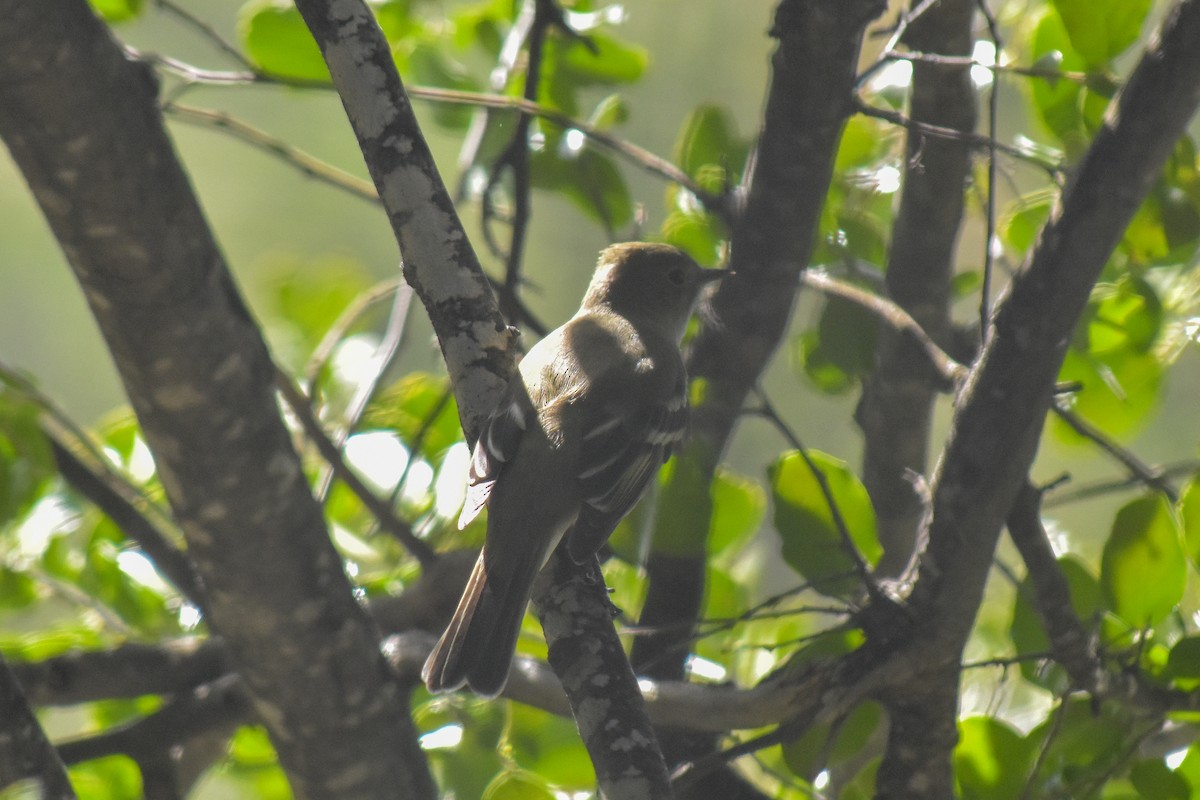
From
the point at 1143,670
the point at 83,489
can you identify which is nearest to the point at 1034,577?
the point at 1143,670

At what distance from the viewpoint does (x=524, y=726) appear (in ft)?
10.1

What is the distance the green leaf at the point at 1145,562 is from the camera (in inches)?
98.0

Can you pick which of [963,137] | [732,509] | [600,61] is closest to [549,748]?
[732,509]

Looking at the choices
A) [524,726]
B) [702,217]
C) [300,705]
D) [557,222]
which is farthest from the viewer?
[557,222]

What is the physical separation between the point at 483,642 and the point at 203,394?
805mm

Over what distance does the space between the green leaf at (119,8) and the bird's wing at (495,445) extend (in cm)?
178

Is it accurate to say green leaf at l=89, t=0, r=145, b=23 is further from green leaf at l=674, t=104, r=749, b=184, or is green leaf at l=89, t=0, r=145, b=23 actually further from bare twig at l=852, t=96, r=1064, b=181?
bare twig at l=852, t=96, r=1064, b=181

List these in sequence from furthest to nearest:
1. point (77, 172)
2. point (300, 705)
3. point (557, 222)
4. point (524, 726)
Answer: point (557, 222) < point (524, 726) < point (300, 705) < point (77, 172)

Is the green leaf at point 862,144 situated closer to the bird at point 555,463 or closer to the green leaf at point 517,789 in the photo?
the bird at point 555,463

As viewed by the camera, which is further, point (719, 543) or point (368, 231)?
point (368, 231)

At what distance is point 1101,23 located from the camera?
2.61 m

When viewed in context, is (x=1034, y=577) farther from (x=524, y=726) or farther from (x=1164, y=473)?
(x=524, y=726)

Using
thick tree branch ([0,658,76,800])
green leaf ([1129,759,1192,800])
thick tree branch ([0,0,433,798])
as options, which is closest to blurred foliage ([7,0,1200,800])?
green leaf ([1129,759,1192,800])

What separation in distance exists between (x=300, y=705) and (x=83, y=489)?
3.48ft
